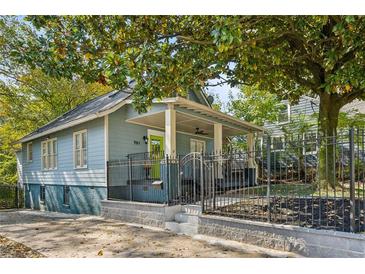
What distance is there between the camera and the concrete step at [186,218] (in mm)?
7866

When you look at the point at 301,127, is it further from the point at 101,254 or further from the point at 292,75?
the point at 101,254

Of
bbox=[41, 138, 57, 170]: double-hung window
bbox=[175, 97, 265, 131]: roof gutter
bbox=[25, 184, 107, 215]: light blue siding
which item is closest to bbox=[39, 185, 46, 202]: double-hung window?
bbox=[25, 184, 107, 215]: light blue siding

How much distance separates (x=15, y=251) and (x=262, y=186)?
21.9 ft

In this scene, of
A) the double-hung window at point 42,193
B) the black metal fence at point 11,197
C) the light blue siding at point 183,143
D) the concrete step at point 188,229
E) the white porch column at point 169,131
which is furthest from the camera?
the black metal fence at point 11,197

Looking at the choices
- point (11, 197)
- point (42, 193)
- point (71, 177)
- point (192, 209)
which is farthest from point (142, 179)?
point (11, 197)

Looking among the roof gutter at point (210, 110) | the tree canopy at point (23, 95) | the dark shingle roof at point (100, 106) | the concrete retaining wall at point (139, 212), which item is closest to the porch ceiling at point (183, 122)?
the roof gutter at point (210, 110)

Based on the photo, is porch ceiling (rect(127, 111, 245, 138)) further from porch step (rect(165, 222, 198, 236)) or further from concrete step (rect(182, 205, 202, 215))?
porch step (rect(165, 222, 198, 236))

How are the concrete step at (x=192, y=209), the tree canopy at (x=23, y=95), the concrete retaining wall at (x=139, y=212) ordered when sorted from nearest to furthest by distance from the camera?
the concrete step at (x=192, y=209) < the concrete retaining wall at (x=139, y=212) < the tree canopy at (x=23, y=95)

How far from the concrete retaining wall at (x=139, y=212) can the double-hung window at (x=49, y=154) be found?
504 centimetres

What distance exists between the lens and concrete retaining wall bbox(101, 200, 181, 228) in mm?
8742

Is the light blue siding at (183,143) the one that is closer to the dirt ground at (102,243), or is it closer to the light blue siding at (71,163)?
the light blue siding at (71,163)

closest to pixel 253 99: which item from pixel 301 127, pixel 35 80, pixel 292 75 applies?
pixel 301 127

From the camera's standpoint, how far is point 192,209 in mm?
8648

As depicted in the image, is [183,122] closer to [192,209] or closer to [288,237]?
[192,209]
